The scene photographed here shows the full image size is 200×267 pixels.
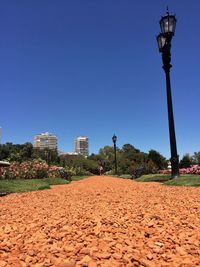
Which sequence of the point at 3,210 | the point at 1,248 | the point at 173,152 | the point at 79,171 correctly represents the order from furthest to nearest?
the point at 79,171 < the point at 173,152 < the point at 3,210 < the point at 1,248

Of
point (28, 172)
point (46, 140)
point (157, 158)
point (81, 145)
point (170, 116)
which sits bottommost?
point (28, 172)

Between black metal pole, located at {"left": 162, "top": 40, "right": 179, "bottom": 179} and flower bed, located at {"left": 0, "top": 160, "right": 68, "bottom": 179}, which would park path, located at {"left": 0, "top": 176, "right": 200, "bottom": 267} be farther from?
flower bed, located at {"left": 0, "top": 160, "right": 68, "bottom": 179}

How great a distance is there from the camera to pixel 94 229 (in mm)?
3895

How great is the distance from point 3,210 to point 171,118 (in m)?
7.46

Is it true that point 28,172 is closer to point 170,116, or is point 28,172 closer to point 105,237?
point 170,116

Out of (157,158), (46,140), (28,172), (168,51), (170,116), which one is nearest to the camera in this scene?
(170,116)

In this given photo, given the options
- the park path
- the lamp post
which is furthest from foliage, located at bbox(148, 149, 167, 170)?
the park path

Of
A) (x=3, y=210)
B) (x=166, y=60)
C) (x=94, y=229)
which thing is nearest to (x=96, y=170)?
(x=166, y=60)

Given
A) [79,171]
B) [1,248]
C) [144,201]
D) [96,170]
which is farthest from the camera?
[96,170]

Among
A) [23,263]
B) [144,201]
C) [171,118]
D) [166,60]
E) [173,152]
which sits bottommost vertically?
[23,263]

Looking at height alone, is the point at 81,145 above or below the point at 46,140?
below

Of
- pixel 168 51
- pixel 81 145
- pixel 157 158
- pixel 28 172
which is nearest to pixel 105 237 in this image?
pixel 168 51

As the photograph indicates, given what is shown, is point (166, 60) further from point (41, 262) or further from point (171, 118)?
point (41, 262)

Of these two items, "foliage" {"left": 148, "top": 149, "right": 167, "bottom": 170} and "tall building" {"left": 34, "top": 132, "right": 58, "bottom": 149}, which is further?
"tall building" {"left": 34, "top": 132, "right": 58, "bottom": 149}
